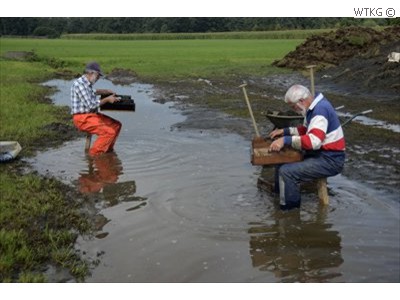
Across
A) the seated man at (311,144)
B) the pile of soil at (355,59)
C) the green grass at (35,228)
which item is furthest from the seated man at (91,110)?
the pile of soil at (355,59)

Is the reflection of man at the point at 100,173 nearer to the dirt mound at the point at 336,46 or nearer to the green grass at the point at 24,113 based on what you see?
the green grass at the point at 24,113

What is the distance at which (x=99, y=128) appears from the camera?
10.2 metres

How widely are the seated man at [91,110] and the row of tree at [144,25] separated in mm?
84663

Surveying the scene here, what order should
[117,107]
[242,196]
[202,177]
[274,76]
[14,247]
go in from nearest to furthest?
[14,247] → [242,196] → [202,177] → [117,107] → [274,76]

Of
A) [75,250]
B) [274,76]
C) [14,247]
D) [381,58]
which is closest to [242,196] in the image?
[75,250]

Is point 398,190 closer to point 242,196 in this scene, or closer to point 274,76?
point 242,196

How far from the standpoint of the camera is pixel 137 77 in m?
29.5

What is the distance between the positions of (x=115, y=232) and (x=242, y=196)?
2.16 metres

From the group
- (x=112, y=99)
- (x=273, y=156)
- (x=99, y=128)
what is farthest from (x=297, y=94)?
(x=99, y=128)

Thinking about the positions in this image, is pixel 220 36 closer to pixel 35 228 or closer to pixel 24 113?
pixel 24 113

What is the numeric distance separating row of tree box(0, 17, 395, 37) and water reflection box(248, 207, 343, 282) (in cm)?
8783

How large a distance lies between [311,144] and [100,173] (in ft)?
13.5

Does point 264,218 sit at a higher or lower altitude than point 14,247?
lower

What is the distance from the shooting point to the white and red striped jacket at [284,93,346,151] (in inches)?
257
